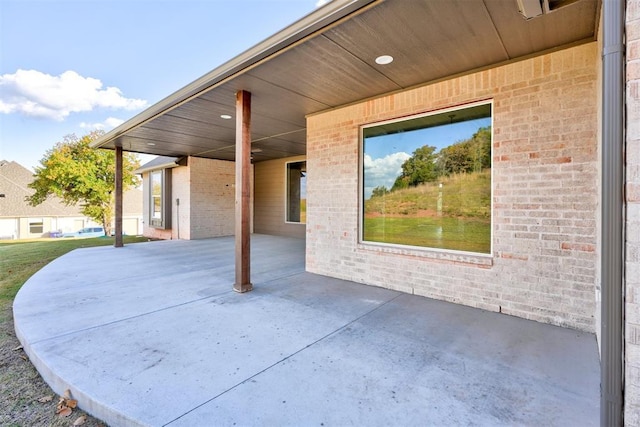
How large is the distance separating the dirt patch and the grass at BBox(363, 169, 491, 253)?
4.02 m

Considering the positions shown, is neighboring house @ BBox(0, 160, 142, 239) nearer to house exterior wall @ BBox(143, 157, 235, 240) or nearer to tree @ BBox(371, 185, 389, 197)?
house exterior wall @ BBox(143, 157, 235, 240)

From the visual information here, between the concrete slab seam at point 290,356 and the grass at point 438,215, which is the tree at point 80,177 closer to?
the grass at point 438,215

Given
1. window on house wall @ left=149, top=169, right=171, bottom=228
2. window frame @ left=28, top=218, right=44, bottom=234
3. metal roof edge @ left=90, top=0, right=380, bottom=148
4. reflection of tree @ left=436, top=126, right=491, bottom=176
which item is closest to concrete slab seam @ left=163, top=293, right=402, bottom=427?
reflection of tree @ left=436, top=126, right=491, bottom=176

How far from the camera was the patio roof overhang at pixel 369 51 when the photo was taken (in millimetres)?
2627

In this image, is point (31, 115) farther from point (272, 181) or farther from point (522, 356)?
point (522, 356)

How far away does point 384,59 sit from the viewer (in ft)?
11.5

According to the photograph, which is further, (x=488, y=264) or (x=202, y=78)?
(x=202, y=78)

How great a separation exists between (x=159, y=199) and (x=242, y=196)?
364 inches

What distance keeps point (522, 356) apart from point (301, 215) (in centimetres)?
895

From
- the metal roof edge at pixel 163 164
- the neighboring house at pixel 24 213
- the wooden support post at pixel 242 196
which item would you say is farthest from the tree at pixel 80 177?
the wooden support post at pixel 242 196

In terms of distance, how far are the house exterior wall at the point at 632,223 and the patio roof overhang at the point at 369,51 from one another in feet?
4.85

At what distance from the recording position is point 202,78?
4117 mm

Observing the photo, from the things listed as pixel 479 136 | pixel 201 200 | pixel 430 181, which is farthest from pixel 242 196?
pixel 201 200

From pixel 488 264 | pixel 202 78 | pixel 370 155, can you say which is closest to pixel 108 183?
pixel 202 78
